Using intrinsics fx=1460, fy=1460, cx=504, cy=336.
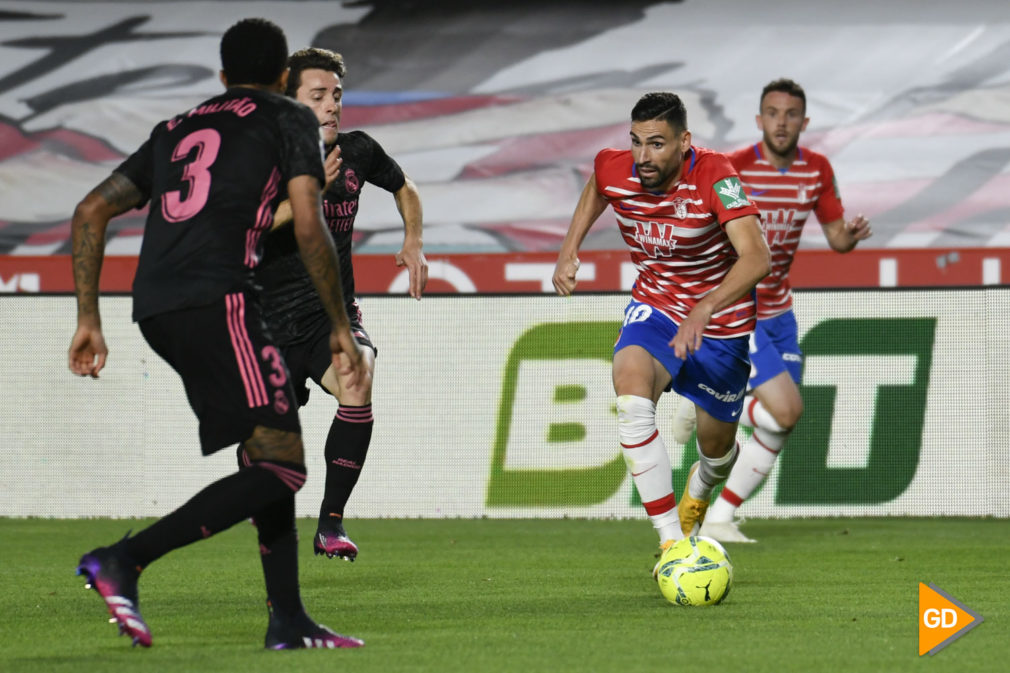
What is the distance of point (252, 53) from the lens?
4.18 m

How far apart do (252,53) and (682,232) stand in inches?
94.9

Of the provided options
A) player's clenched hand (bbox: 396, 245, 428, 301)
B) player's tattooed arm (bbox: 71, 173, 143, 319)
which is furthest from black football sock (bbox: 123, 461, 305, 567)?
player's clenched hand (bbox: 396, 245, 428, 301)

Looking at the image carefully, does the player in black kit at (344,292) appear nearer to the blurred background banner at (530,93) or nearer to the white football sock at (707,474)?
the white football sock at (707,474)

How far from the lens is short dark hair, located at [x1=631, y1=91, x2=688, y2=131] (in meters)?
5.81

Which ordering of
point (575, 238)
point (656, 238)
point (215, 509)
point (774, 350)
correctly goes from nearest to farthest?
point (215, 509) < point (656, 238) < point (575, 238) < point (774, 350)

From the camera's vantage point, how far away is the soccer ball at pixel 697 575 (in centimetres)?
512

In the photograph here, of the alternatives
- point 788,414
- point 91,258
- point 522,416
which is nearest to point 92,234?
point 91,258

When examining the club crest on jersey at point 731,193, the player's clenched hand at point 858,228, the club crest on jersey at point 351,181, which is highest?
the club crest on jersey at point 351,181

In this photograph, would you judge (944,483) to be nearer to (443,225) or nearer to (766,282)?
(766,282)

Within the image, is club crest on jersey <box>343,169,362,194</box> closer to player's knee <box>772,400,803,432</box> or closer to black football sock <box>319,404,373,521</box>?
black football sock <box>319,404,373,521</box>

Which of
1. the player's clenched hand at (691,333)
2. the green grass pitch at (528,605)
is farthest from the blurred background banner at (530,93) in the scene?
the player's clenched hand at (691,333)

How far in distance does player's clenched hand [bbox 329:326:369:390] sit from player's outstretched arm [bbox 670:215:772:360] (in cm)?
157

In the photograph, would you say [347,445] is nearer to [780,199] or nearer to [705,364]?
[705,364]

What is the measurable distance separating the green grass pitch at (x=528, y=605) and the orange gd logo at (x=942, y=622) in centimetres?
4
